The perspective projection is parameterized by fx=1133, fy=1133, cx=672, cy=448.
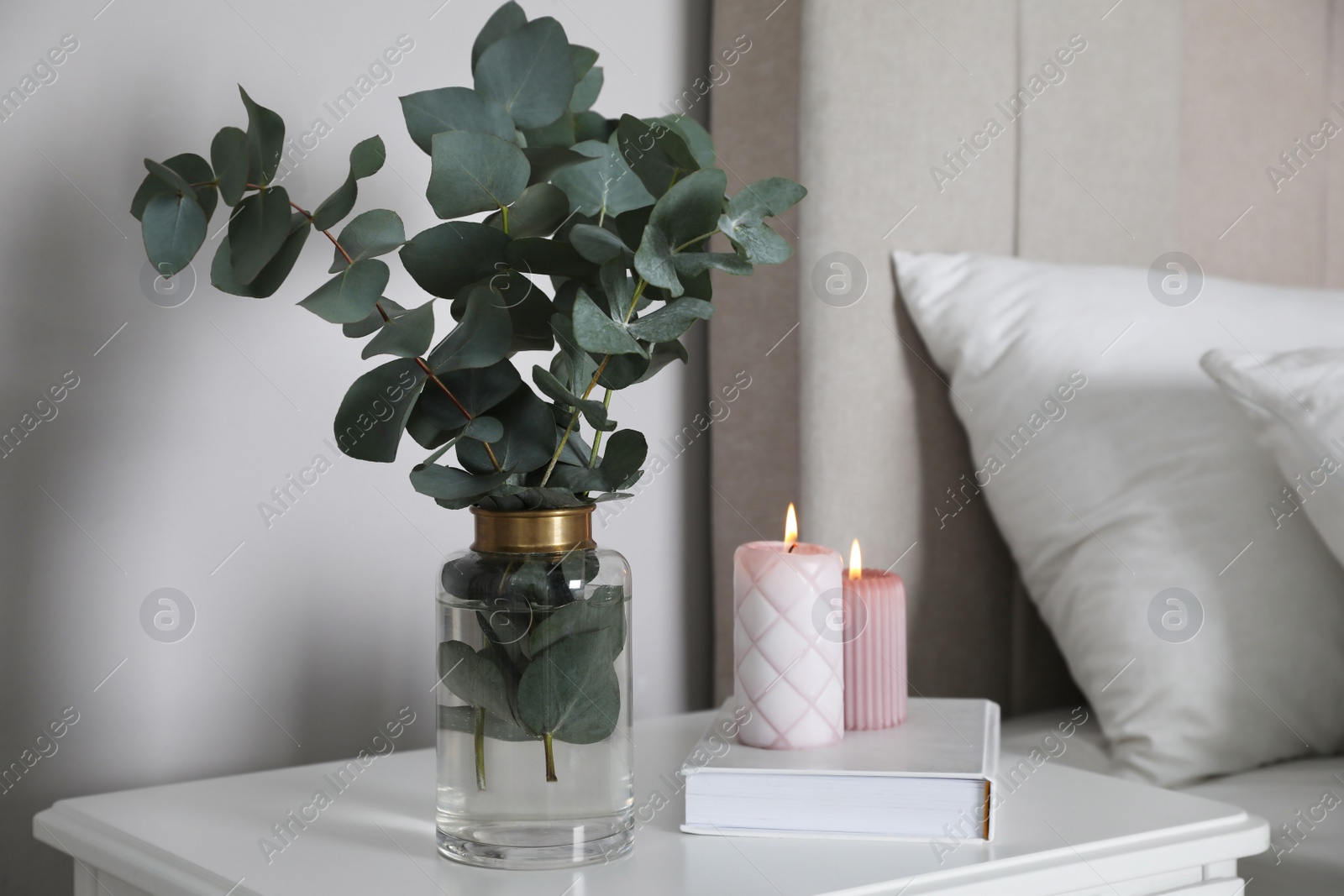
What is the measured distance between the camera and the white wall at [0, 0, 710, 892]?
0.89m

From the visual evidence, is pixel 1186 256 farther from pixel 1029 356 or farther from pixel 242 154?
pixel 242 154

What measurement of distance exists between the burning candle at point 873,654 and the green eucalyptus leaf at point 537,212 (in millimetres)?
333

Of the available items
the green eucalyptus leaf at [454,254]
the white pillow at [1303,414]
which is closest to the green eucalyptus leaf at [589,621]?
the green eucalyptus leaf at [454,254]

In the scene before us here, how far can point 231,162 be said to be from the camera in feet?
2.47

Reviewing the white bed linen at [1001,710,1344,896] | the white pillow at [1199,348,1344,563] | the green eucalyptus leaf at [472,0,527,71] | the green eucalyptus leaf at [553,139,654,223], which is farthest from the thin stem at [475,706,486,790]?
the white pillow at [1199,348,1344,563]

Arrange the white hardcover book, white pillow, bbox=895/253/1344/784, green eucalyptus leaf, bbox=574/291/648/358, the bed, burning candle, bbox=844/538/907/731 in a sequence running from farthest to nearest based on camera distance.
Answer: the bed
white pillow, bbox=895/253/1344/784
burning candle, bbox=844/538/907/731
the white hardcover book
green eucalyptus leaf, bbox=574/291/648/358

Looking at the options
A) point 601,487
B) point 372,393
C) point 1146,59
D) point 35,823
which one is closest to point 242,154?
point 372,393

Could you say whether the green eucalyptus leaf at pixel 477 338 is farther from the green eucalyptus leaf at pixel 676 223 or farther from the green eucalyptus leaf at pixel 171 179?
the green eucalyptus leaf at pixel 171 179

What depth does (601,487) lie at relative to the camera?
0.69m

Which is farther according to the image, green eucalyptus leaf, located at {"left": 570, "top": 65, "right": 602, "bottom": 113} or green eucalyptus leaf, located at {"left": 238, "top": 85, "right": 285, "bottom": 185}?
green eucalyptus leaf, located at {"left": 570, "top": 65, "right": 602, "bottom": 113}

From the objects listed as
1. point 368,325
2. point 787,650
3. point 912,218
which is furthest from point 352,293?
point 912,218

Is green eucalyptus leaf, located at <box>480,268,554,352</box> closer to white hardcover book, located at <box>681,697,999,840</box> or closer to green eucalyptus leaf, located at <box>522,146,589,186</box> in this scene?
green eucalyptus leaf, located at <box>522,146,589,186</box>

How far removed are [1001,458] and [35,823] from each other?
0.89 metres

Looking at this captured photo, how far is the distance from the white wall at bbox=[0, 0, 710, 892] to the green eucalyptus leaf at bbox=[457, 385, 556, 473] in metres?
0.37
